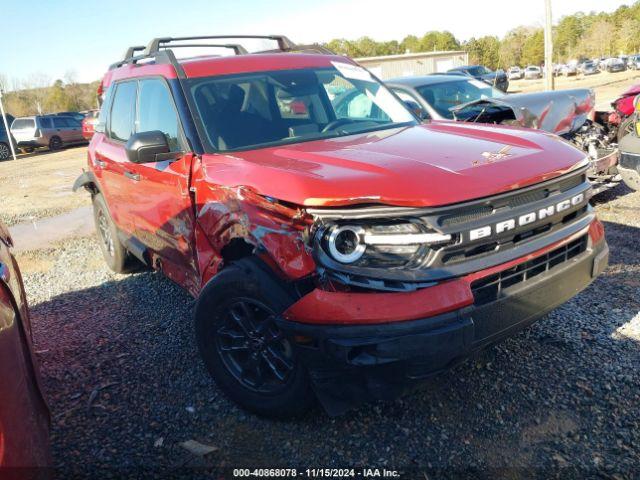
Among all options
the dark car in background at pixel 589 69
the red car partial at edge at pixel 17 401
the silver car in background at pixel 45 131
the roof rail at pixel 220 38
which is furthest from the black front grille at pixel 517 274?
the dark car in background at pixel 589 69

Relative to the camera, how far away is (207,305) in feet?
10.1

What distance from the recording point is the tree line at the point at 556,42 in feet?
205

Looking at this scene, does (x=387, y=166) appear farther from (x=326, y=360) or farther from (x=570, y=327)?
(x=570, y=327)

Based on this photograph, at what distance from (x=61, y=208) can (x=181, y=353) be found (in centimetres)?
807

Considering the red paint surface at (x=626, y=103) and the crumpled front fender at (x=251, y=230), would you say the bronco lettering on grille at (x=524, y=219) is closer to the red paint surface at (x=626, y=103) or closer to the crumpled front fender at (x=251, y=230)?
the crumpled front fender at (x=251, y=230)

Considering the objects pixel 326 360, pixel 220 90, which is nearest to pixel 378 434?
pixel 326 360

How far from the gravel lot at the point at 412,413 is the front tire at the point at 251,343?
0.61ft

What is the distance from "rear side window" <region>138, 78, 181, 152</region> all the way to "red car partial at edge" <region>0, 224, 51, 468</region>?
5.58ft

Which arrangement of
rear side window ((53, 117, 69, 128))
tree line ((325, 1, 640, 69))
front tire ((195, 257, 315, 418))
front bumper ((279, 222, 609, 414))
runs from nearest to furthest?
1. front bumper ((279, 222, 609, 414))
2. front tire ((195, 257, 315, 418))
3. rear side window ((53, 117, 69, 128))
4. tree line ((325, 1, 640, 69))

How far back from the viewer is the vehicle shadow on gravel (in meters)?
2.62

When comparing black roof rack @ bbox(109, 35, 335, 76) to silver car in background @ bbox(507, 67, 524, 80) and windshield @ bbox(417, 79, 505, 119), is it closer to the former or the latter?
windshield @ bbox(417, 79, 505, 119)

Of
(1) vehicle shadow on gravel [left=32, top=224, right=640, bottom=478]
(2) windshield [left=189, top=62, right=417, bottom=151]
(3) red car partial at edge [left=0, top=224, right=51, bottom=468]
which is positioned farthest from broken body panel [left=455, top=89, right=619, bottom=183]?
(3) red car partial at edge [left=0, top=224, right=51, bottom=468]

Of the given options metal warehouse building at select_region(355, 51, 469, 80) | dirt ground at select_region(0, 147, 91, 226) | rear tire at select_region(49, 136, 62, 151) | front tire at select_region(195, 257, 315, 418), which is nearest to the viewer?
front tire at select_region(195, 257, 315, 418)

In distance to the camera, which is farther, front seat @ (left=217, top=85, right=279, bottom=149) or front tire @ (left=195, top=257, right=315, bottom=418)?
front seat @ (left=217, top=85, right=279, bottom=149)
